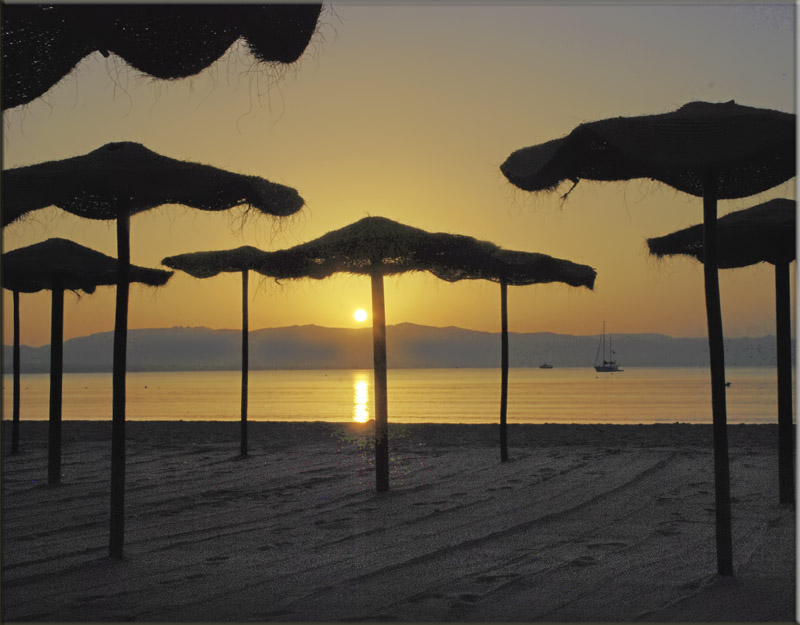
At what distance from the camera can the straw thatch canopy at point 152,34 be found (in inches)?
185

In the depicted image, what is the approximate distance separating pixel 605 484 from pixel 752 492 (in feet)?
6.25

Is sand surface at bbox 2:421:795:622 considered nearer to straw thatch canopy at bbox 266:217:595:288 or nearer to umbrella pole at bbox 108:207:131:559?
umbrella pole at bbox 108:207:131:559

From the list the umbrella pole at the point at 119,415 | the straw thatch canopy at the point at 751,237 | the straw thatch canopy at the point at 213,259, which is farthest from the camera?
the straw thatch canopy at the point at 213,259

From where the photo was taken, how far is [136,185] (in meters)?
6.91

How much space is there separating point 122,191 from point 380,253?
382 cm

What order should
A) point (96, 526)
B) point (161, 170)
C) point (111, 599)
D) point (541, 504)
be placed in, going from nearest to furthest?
point (111, 599) → point (161, 170) → point (96, 526) → point (541, 504)

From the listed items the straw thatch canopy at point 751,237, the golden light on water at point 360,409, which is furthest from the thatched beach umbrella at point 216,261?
the golden light on water at point 360,409

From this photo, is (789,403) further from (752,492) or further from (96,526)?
(96,526)

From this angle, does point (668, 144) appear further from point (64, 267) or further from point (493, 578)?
point (64, 267)

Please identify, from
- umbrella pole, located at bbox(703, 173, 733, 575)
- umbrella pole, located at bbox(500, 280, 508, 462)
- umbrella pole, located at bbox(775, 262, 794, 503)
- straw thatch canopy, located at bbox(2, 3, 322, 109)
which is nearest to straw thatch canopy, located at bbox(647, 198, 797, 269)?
umbrella pole, located at bbox(775, 262, 794, 503)

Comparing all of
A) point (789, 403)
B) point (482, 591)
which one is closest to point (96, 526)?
point (482, 591)

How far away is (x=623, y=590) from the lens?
577 cm

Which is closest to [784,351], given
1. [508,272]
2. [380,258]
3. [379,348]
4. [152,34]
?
[380,258]

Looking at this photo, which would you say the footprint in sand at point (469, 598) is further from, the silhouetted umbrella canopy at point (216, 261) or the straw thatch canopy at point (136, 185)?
the silhouetted umbrella canopy at point (216, 261)
